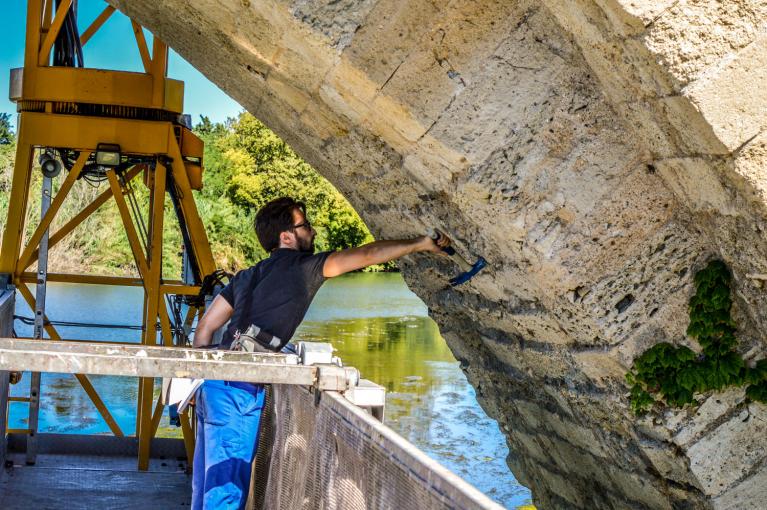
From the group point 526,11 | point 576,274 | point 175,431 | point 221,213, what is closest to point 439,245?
point 576,274

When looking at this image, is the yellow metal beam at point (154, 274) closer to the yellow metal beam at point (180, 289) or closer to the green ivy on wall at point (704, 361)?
the yellow metal beam at point (180, 289)

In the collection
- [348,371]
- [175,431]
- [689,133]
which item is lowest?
[175,431]

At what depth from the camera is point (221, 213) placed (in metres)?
39.1

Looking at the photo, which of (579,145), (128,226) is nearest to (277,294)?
(579,145)

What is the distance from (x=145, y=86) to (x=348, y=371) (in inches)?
193

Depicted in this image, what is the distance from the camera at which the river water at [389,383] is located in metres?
11.8

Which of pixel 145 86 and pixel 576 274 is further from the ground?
pixel 145 86

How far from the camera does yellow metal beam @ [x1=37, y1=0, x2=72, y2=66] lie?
7316mm

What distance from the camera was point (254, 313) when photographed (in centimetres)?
401

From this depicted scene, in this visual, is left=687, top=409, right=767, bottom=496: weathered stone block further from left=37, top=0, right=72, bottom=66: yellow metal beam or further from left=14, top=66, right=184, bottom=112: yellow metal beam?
left=37, top=0, right=72, bottom=66: yellow metal beam

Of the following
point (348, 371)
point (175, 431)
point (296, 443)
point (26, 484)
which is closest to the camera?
point (348, 371)

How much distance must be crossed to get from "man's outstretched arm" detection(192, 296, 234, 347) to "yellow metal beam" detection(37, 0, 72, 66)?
398 cm

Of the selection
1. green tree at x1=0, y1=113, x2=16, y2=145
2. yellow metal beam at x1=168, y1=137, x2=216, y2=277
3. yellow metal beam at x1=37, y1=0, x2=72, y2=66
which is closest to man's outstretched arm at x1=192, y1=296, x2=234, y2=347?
yellow metal beam at x1=168, y1=137, x2=216, y2=277

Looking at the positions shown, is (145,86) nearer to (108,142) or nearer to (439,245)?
(108,142)
